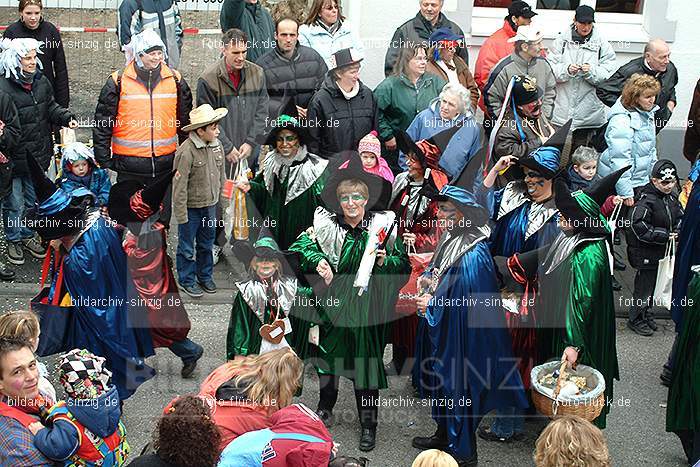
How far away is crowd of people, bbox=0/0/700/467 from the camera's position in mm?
6172

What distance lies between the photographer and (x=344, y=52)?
31.7 ft

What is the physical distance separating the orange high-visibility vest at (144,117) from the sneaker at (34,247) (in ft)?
4.02

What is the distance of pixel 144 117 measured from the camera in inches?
392

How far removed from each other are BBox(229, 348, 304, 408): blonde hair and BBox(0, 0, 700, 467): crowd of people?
13 mm

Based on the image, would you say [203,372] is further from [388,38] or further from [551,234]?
[388,38]

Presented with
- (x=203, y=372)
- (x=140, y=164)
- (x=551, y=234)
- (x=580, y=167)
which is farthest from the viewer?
(x=140, y=164)

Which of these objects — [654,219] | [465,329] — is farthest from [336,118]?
[465,329]

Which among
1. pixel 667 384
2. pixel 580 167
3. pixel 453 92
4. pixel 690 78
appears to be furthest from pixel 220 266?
pixel 690 78

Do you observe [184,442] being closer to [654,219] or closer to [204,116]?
[204,116]

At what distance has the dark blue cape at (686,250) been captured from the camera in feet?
28.8

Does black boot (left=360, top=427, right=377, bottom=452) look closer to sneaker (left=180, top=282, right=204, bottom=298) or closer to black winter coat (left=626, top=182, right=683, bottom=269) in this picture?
Answer: sneaker (left=180, top=282, right=204, bottom=298)

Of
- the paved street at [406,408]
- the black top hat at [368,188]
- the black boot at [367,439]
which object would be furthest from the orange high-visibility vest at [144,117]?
the black boot at [367,439]

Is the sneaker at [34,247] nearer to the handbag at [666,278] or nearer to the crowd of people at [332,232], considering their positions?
the crowd of people at [332,232]

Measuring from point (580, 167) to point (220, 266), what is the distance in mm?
3587
